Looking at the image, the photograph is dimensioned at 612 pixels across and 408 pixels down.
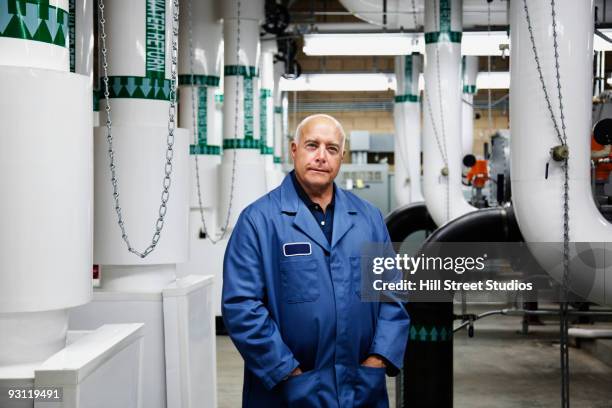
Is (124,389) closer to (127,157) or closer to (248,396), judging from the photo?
(248,396)

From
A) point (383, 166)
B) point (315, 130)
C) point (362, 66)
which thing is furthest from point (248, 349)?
point (362, 66)

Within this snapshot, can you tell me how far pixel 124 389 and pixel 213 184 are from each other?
528cm

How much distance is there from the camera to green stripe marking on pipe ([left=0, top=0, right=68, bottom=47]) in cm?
216

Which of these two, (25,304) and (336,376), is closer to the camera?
(25,304)

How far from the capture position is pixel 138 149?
142 inches

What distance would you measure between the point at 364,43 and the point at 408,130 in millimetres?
2699

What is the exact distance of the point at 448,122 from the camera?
6.94 m

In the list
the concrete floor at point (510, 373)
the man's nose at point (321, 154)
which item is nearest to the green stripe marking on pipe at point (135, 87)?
the man's nose at point (321, 154)

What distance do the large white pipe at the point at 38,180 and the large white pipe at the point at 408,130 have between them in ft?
28.1

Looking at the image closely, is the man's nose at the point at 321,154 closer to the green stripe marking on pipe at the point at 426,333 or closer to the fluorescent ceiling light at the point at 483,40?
the green stripe marking on pipe at the point at 426,333

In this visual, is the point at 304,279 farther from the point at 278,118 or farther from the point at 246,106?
the point at 278,118

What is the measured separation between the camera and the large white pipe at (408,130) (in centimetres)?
1067

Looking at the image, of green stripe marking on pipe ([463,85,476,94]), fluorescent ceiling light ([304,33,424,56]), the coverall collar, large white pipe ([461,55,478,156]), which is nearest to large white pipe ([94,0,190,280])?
the coverall collar

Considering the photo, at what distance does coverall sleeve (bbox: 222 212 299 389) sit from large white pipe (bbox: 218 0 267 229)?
4.99 m
